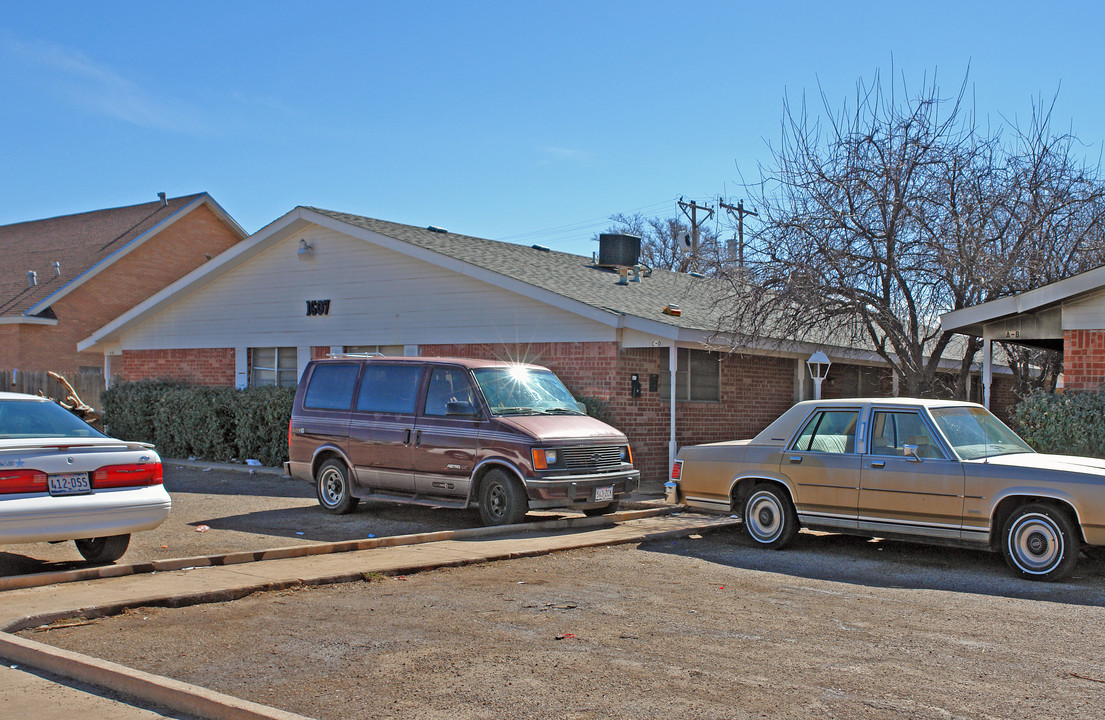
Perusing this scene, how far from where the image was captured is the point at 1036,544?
29.1 ft

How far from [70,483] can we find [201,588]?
149 cm

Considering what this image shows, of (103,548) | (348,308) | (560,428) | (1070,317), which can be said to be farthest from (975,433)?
(348,308)

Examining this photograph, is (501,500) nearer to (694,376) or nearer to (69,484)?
(69,484)

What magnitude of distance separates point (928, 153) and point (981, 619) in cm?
950

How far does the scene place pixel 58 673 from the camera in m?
5.66

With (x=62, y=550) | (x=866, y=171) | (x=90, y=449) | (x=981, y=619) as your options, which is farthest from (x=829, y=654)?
(x=866, y=171)

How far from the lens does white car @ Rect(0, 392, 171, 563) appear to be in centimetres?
791

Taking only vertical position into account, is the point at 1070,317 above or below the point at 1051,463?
above

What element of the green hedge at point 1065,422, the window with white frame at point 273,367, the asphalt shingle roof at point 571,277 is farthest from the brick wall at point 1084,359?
the window with white frame at point 273,367

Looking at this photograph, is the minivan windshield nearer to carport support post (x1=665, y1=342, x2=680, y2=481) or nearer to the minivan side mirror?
the minivan side mirror

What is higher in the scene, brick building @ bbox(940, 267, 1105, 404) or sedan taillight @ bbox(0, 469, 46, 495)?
brick building @ bbox(940, 267, 1105, 404)

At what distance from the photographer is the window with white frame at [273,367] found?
20625 millimetres

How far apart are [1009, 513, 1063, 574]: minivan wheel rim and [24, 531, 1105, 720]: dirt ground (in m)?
0.21

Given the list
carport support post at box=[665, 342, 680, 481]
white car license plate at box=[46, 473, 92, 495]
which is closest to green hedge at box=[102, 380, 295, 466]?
carport support post at box=[665, 342, 680, 481]
